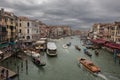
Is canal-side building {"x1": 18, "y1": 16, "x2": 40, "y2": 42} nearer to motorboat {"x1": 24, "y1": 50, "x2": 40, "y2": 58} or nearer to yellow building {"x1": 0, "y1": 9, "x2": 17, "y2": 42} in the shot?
yellow building {"x1": 0, "y1": 9, "x2": 17, "y2": 42}

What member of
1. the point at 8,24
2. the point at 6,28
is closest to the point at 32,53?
the point at 6,28

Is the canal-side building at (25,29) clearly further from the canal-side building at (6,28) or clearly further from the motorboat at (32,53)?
the motorboat at (32,53)

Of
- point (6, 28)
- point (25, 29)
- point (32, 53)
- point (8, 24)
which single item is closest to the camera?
point (32, 53)

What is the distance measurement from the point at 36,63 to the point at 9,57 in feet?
32.9

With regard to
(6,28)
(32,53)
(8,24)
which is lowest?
(32,53)

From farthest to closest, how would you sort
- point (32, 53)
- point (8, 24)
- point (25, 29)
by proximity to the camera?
point (25, 29)
point (8, 24)
point (32, 53)

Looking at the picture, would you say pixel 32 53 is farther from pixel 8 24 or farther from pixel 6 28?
pixel 8 24

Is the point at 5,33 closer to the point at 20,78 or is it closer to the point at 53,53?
the point at 53,53

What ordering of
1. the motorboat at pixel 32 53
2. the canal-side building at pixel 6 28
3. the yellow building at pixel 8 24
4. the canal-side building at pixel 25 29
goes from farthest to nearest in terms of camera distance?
the canal-side building at pixel 25 29 < the yellow building at pixel 8 24 < the canal-side building at pixel 6 28 < the motorboat at pixel 32 53

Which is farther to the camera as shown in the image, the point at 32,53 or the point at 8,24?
the point at 8,24

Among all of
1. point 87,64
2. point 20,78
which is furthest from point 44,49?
point 20,78

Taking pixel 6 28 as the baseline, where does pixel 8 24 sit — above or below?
above

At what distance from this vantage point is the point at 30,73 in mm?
37750

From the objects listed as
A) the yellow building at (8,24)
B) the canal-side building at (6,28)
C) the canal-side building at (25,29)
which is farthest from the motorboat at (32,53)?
the canal-side building at (25,29)
